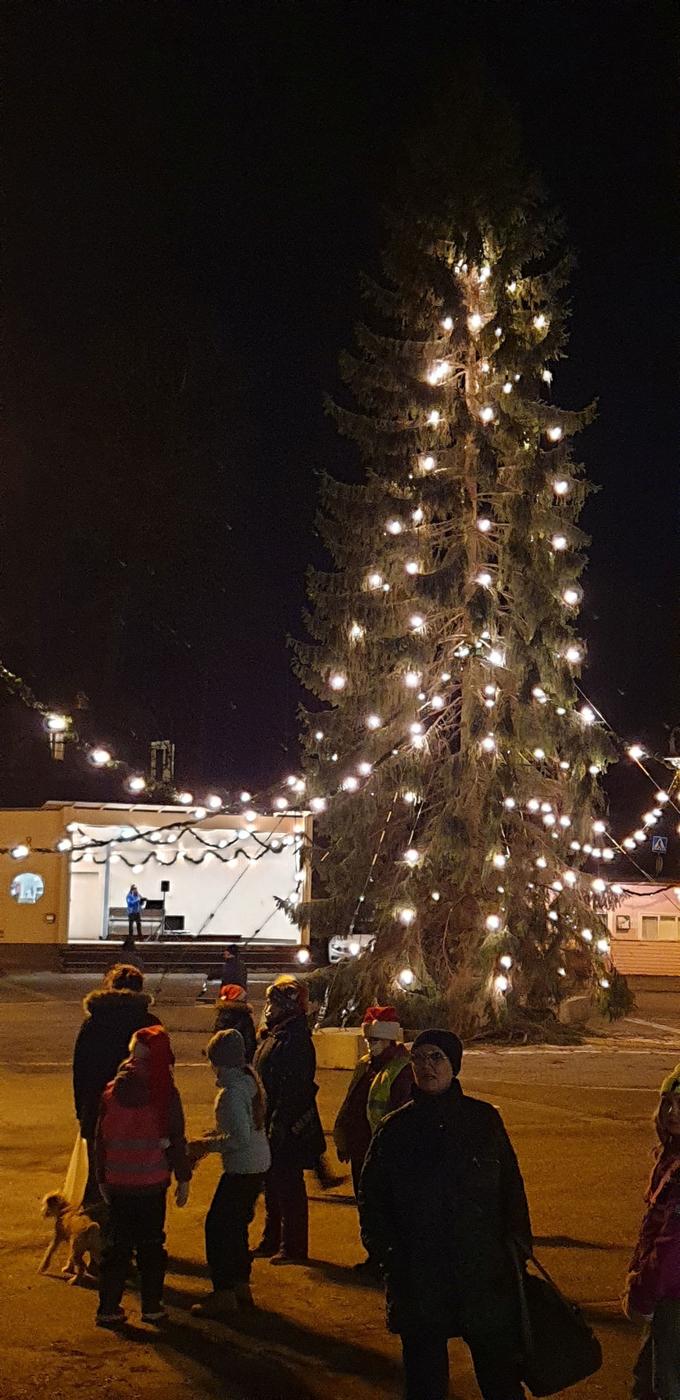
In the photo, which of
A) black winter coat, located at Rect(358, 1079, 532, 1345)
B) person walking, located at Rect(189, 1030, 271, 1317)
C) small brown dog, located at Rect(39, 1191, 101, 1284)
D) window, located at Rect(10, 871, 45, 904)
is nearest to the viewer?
black winter coat, located at Rect(358, 1079, 532, 1345)

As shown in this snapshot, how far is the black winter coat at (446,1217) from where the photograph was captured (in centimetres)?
433

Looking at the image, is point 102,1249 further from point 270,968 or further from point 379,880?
point 270,968

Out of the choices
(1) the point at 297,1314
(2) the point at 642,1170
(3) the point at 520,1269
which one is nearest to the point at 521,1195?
(3) the point at 520,1269

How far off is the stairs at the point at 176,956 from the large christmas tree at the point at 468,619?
1138 centimetres

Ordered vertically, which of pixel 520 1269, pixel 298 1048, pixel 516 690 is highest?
pixel 516 690

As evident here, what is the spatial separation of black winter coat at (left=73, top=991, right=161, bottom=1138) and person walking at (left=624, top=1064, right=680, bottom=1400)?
327 cm

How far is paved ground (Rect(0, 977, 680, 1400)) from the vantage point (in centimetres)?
573

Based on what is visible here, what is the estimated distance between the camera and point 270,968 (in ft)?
109

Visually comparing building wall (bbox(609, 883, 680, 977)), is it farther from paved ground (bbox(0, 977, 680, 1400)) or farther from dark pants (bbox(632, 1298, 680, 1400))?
dark pants (bbox(632, 1298, 680, 1400))

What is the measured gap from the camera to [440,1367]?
439 centimetres

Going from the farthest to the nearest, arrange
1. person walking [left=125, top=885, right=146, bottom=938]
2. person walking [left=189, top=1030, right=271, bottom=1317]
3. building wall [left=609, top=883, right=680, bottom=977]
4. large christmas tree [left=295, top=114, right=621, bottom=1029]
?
building wall [left=609, top=883, right=680, bottom=977]
person walking [left=125, top=885, right=146, bottom=938]
large christmas tree [left=295, top=114, right=621, bottom=1029]
person walking [left=189, top=1030, right=271, bottom=1317]

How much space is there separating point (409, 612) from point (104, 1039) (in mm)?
14658

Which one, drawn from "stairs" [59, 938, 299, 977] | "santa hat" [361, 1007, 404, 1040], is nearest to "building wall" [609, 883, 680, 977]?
"stairs" [59, 938, 299, 977]

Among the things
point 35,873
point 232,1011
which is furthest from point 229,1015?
point 35,873
